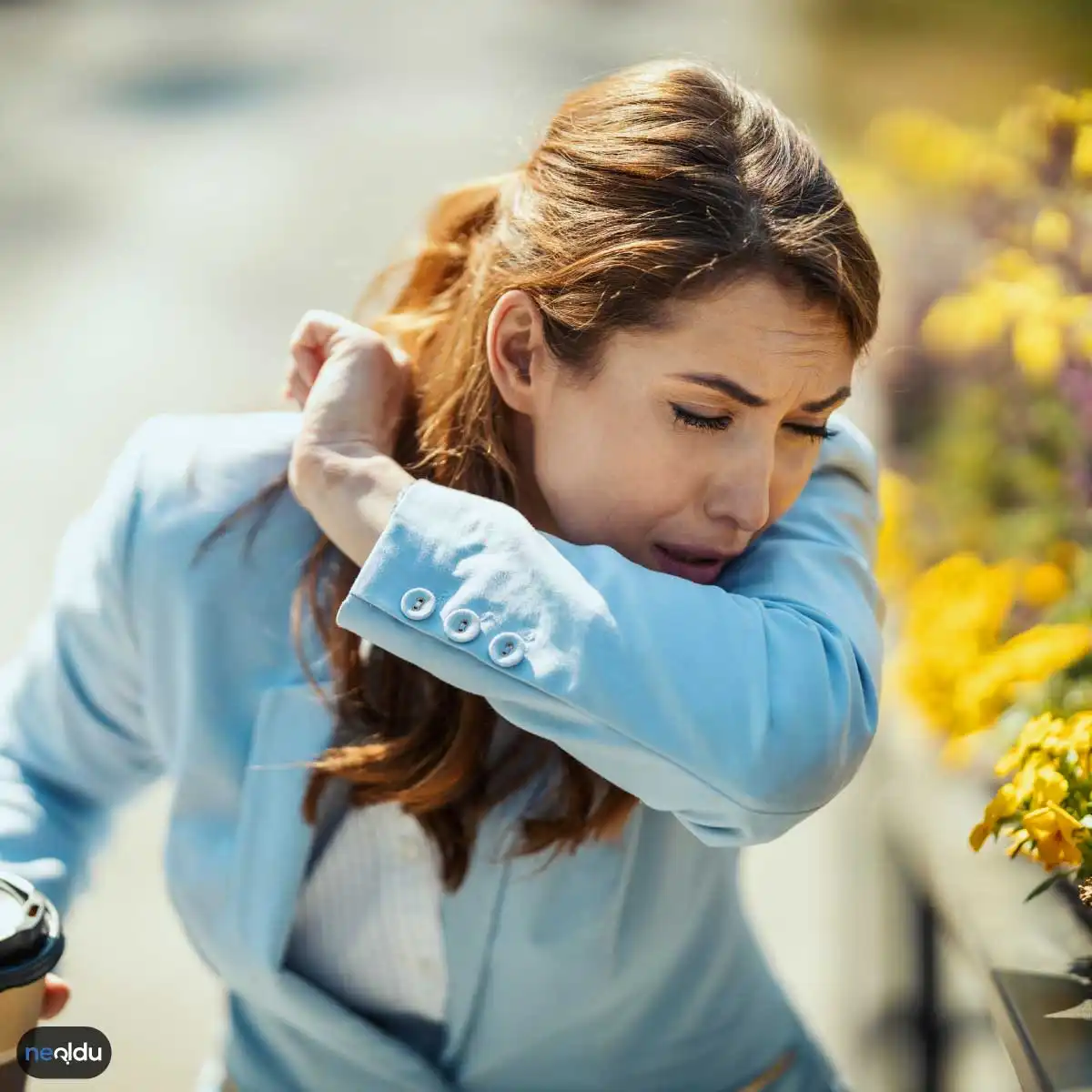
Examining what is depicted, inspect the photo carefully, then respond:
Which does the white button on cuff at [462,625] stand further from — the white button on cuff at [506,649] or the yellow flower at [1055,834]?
the yellow flower at [1055,834]

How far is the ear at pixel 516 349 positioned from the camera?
4.47 ft

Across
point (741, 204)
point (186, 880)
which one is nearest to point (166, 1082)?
point (186, 880)

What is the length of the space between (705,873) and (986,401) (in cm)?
136

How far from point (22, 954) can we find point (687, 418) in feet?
2.18

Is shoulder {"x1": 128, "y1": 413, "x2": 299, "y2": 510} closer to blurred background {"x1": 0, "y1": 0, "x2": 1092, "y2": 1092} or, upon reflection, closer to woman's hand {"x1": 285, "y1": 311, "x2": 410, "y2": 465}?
woman's hand {"x1": 285, "y1": 311, "x2": 410, "y2": 465}

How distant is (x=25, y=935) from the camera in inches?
45.0

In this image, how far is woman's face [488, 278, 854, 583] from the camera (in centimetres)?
126

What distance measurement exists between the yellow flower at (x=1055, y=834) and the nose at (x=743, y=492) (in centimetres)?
33

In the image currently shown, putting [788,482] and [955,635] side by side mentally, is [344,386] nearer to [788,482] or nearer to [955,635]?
[788,482]

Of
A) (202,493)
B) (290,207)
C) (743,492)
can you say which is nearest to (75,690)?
(202,493)

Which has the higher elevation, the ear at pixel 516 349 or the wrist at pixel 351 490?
the ear at pixel 516 349

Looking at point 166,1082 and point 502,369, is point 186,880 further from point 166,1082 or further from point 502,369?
point 166,1082

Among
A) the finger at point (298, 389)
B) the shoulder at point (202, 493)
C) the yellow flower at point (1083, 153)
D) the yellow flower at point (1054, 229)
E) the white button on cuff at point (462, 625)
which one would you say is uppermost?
the yellow flower at point (1083, 153)

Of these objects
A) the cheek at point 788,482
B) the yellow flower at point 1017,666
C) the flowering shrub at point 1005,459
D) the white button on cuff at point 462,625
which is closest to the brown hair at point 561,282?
the cheek at point 788,482
